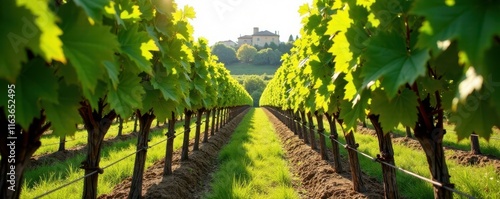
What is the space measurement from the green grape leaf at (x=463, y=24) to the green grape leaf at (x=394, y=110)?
1.19m

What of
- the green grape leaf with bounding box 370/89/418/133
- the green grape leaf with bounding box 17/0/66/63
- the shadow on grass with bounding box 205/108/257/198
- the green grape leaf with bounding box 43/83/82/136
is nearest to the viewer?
the green grape leaf with bounding box 17/0/66/63

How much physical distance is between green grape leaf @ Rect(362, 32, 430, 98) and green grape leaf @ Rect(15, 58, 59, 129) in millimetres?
1328

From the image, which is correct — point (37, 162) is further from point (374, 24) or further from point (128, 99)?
point (374, 24)

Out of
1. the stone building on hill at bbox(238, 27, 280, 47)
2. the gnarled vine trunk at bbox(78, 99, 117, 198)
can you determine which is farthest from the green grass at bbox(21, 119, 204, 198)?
the stone building on hill at bbox(238, 27, 280, 47)

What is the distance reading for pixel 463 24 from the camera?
37.1 inches

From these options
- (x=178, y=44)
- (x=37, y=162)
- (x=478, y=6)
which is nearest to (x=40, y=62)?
(x=478, y=6)

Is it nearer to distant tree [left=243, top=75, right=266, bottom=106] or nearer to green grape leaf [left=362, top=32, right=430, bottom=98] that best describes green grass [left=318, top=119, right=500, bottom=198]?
green grape leaf [left=362, top=32, right=430, bottom=98]

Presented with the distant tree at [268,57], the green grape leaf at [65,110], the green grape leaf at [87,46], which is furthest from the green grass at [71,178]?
the distant tree at [268,57]

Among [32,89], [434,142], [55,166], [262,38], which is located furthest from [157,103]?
[262,38]

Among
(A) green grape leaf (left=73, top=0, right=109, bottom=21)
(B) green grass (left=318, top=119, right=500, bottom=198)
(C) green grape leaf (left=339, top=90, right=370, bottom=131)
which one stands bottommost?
(B) green grass (left=318, top=119, right=500, bottom=198)

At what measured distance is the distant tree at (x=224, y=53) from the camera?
142125 millimetres

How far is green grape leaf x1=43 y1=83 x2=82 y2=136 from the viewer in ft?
5.41

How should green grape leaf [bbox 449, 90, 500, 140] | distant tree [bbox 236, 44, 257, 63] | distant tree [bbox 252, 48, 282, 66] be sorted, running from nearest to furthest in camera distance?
1. green grape leaf [bbox 449, 90, 500, 140]
2. distant tree [bbox 252, 48, 282, 66]
3. distant tree [bbox 236, 44, 257, 63]

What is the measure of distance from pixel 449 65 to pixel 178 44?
3386 mm
